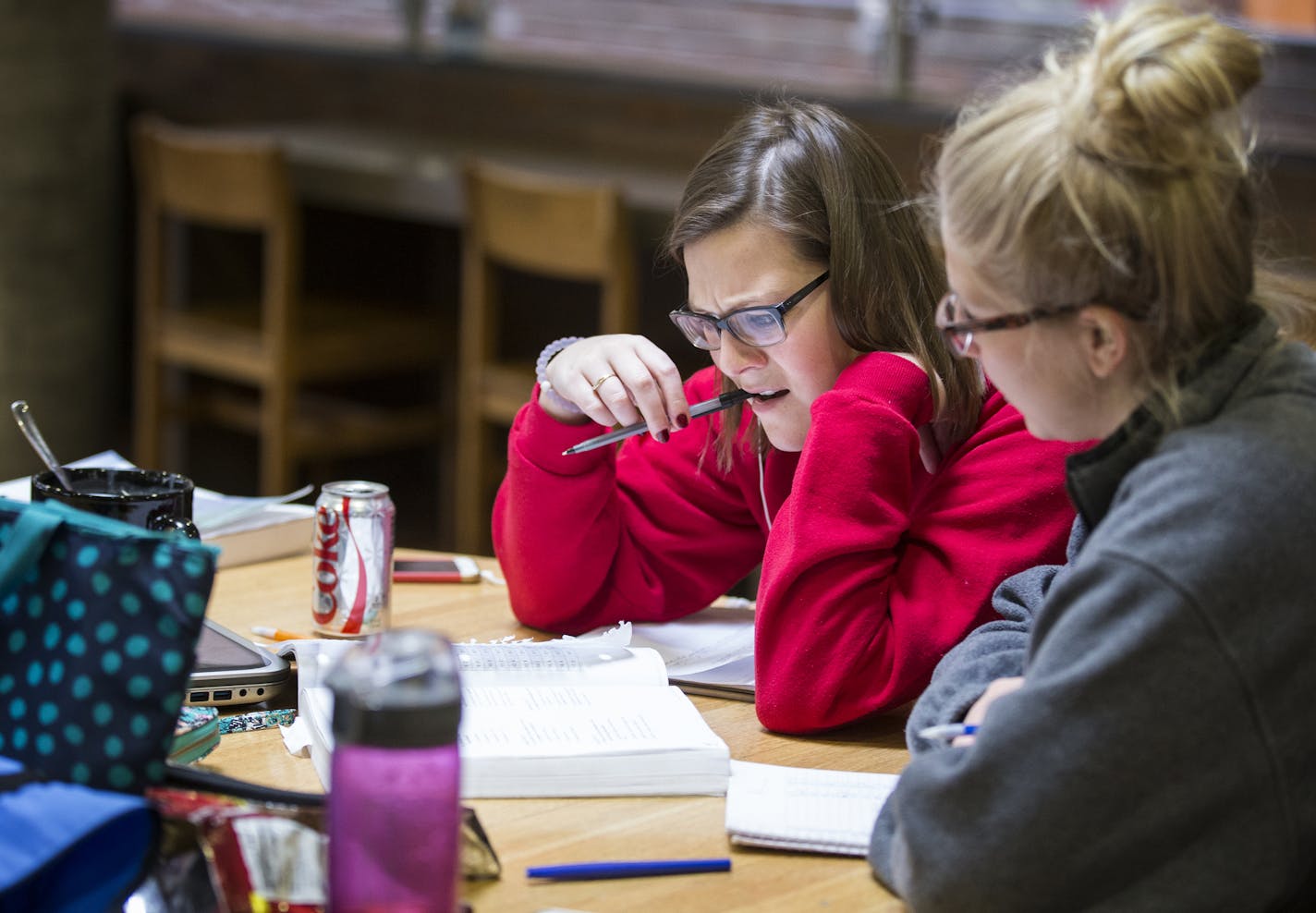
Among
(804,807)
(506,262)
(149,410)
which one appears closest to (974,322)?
(804,807)

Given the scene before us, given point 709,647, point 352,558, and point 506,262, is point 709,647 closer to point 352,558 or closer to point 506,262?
point 352,558

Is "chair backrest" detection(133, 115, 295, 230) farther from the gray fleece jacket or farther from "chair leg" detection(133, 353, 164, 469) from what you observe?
the gray fleece jacket

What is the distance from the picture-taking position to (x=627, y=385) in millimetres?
1553

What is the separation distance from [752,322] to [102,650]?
673mm

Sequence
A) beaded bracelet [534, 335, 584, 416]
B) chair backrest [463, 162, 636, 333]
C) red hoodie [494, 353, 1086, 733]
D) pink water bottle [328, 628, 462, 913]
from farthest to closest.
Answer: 1. chair backrest [463, 162, 636, 333]
2. beaded bracelet [534, 335, 584, 416]
3. red hoodie [494, 353, 1086, 733]
4. pink water bottle [328, 628, 462, 913]

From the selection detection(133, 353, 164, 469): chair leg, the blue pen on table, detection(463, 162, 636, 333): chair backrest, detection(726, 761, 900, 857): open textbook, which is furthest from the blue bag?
detection(133, 353, 164, 469): chair leg

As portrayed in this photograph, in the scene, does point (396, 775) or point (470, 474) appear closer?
point (396, 775)

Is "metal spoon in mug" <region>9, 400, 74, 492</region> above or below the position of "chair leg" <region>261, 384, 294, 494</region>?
above

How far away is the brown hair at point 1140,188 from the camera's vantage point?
98cm

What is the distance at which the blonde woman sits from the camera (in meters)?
0.93

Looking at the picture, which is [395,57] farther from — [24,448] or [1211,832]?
[1211,832]

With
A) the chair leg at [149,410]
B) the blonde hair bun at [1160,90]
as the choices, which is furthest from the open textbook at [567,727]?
the chair leg at [149,410]

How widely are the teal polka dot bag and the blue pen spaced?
251 millimetres

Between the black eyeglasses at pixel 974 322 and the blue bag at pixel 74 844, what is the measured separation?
581 millimetres
